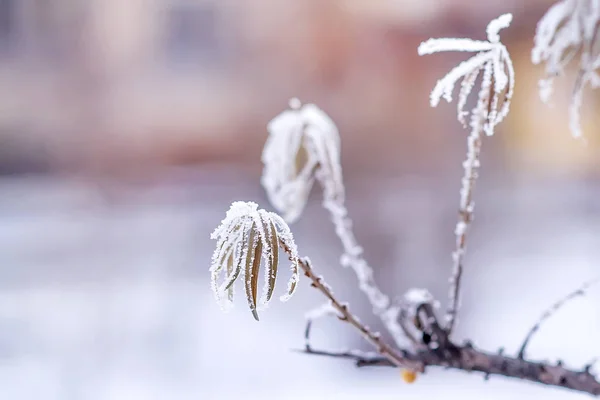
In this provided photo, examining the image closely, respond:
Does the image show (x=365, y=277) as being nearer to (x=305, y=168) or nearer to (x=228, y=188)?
(x=305, y=168)

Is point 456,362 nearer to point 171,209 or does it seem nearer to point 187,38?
point 171,209

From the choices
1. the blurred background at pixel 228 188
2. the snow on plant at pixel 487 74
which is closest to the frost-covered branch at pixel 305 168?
the snow on plant at pixel 487 74

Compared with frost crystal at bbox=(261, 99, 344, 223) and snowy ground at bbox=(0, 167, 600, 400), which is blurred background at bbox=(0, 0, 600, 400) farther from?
frost crystal at bbox=(261, 99, 344, 223)

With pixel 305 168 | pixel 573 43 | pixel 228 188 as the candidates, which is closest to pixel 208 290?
pixel 228 188

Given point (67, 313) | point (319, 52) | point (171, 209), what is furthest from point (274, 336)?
point (319, 52)

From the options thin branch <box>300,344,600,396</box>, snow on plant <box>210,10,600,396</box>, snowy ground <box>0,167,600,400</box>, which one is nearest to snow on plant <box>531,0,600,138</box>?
snow on plant <box>210,10,600,396</box>
